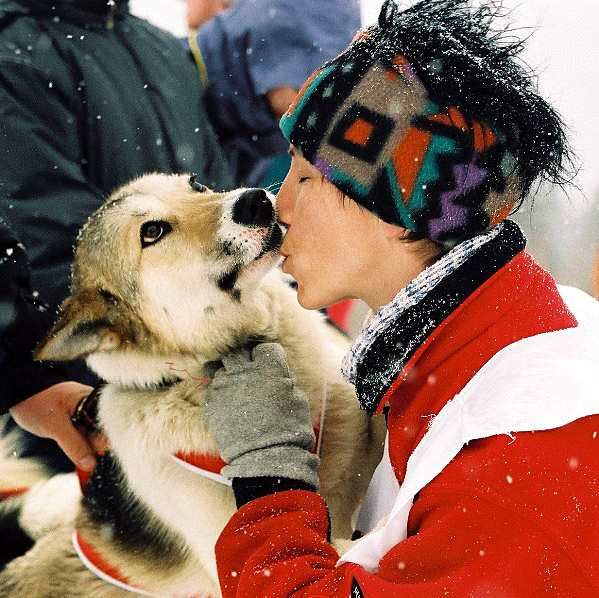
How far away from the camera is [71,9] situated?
1778 millimetres

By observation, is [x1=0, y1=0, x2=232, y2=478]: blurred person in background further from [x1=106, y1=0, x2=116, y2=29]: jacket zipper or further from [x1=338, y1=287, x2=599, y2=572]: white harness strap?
[x1=338, y1=287, x2=599, y2=572]: white harness strap

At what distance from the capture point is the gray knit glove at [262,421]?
3.83 feet

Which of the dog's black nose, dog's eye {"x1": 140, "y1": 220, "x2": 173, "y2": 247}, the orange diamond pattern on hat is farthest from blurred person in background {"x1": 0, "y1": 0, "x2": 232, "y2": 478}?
the orange diamond pattern on hat

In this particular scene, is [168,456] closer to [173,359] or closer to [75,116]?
[173,359]

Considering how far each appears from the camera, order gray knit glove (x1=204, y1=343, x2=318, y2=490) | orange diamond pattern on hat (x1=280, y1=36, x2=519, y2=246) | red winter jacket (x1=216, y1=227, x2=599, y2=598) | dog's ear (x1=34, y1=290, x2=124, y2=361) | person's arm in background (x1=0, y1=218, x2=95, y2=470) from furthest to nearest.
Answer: person's arm in background (x1=0, y1=218, x2=95, y2=470)
dog's ear (x1=34, y1=290, x2=124, y2=361)
gray knit glove (x1=204, y1=343, x2=318, y2=490)
orange diamond pattern on hat (x1=280, y1=36, x2=519, y2=246)
red winter jacket (x1=216, y1=227, x2=599, y2=598)

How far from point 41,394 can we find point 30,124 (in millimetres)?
649

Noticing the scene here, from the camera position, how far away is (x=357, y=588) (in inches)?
35.9

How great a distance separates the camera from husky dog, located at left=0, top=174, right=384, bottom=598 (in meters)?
1.47

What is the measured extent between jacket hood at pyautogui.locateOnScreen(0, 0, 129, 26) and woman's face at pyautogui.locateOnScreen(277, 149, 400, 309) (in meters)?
0.87

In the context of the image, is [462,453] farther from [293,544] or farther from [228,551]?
[228,551]

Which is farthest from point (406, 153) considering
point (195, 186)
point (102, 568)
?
point (102, 568)

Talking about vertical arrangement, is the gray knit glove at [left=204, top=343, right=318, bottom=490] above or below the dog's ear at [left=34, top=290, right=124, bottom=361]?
above

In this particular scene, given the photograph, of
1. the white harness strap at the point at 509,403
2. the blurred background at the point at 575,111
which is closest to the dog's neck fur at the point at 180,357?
the white harness strap at the point at 509,403

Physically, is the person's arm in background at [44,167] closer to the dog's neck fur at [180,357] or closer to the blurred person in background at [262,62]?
the dog's neck fur at [180,357]
